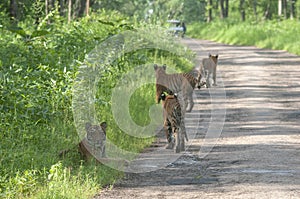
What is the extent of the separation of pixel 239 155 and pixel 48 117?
308 centimetres

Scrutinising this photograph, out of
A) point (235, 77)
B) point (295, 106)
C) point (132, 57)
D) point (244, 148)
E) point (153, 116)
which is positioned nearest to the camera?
point (244, 148)

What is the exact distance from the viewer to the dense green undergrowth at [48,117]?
868 cm

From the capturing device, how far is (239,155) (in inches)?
430

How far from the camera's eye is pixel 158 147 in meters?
12.0

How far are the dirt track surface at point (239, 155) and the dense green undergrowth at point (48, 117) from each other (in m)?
0.54

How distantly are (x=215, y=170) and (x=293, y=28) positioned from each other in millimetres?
32301

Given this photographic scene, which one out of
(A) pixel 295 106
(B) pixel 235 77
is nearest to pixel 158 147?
(A) pixel 295 106

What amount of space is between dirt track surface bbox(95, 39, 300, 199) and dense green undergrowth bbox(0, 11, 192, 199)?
54 centimetres

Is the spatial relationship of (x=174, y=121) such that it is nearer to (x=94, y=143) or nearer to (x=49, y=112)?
(x=94, y=143)

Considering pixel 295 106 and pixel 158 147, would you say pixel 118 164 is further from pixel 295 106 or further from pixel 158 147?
pixel 295 106

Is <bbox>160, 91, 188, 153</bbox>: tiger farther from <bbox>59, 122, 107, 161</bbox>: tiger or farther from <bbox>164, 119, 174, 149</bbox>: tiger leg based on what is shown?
<bbox>59, 122, 107, 161</bbox>: tiger

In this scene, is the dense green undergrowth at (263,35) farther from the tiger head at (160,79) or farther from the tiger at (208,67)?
the tiger head at (160,79)

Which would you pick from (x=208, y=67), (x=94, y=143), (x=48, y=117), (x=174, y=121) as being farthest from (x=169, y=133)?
(x=208, y=67)

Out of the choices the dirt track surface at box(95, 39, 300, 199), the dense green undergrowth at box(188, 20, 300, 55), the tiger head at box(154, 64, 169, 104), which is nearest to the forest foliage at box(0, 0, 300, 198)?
the tiger head at box(154, 64, 169, 104)
